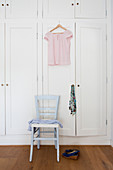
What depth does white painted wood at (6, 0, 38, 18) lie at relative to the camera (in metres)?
2.52

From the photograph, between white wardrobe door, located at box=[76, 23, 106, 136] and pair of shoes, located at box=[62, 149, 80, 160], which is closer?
pair of shoes, located at box=[62, 149, 80, 160]

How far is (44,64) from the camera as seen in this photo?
2520 mm

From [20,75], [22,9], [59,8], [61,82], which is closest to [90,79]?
[61,82]

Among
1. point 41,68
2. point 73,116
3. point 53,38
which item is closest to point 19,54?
point 41,68

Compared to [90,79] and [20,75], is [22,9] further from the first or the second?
[90,79]

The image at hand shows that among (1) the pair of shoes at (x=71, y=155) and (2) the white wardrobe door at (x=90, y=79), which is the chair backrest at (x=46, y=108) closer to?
(2) the white wardrobe door at (x=90, y=79)

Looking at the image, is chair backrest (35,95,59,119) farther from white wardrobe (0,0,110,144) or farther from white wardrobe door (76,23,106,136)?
white wardrobe door (76,23,106,136)

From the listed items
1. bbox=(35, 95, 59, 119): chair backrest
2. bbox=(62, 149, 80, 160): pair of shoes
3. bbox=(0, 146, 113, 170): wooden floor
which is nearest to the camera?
bbox=(0, 146, 113, 170): wooden floor

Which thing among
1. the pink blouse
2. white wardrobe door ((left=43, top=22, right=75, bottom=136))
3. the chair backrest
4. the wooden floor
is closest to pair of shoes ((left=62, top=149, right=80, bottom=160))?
the wooden floor

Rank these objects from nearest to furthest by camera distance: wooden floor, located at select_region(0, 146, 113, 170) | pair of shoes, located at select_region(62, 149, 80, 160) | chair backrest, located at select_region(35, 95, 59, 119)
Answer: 1. wooden floor, located at select_region(0, 146, 113, 170)
2. pair of shoes, located at select_region(62, 149, 80, 160)
3. chair backrest, located at select_region(35, 95, 59, 119)

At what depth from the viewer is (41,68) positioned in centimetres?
252

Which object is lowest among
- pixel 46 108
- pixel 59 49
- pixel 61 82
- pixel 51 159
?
pixel 51 159

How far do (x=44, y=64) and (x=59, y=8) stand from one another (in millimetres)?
937

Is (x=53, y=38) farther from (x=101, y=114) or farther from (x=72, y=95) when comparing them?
(x=101, y=114)
